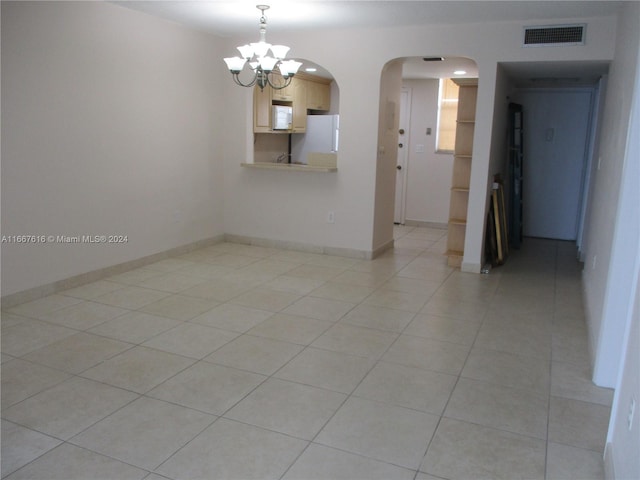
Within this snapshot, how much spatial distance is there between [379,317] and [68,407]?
216 cm

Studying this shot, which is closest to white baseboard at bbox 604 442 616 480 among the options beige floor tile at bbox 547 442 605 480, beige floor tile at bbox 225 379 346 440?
beige floor tile at bbox 547 442 605 480

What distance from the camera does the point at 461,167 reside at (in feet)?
17.7

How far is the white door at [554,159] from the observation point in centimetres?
682

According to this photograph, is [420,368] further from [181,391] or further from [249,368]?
[181,391]

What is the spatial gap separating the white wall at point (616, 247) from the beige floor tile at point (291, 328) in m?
1.71

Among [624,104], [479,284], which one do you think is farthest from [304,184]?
[624,104]

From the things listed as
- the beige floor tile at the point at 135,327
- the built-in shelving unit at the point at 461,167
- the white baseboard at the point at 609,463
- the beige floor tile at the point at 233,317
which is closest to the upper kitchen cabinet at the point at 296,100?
the built-in shelving unit at the point at 461,167

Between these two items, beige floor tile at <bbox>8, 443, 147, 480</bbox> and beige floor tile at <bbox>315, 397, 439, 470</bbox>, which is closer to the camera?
beige floor tile at <bbox>8, 443, 147, 480</bbox>

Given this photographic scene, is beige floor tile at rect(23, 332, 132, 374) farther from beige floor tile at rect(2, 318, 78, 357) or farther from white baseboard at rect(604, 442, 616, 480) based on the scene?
white baseboard at rect(604, 442, 616, 480)

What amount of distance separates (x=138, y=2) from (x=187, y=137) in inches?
58.5

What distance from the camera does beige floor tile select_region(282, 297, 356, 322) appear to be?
3.83 metres

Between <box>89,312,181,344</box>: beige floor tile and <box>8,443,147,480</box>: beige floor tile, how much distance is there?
3.88ft

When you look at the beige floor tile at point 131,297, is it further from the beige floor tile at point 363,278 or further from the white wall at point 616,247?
the white wall at point 616,247

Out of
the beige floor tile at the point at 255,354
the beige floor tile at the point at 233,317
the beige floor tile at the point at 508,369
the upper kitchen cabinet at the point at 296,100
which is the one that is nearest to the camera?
the beige floor tile at the point at 508,369
